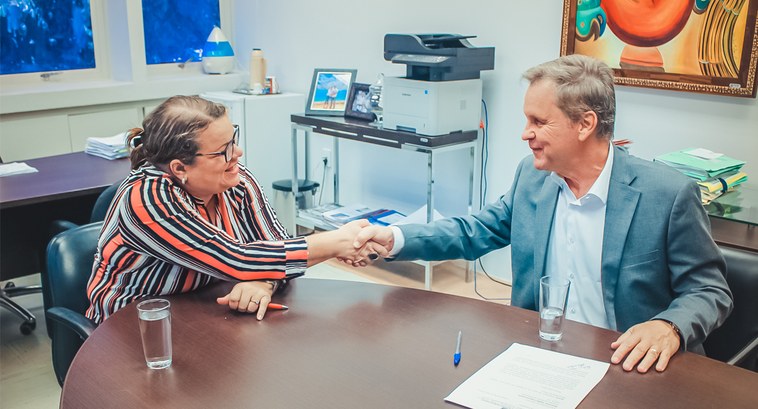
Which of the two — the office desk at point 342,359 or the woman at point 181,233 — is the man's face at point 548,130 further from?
the woman at point 181,233

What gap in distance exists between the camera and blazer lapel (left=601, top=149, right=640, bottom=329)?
175 centimetres

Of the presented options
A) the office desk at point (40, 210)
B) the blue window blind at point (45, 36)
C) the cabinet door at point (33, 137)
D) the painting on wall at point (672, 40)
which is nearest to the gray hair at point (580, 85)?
the painting on wall at point (672, 40)

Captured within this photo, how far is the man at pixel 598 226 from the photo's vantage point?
66.9 inches

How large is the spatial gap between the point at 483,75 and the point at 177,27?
2486 mm

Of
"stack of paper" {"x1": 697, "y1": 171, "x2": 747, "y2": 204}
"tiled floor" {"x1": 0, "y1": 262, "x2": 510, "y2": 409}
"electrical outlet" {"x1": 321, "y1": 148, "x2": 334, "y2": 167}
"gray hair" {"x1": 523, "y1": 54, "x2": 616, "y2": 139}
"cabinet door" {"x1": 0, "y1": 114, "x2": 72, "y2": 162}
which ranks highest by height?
"gray hair" {"x1": 523, "y1": 54, "x2": 616, "y2": 139}

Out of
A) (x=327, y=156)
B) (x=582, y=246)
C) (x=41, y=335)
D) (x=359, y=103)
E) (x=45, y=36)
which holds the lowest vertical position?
(x=41, y=335)

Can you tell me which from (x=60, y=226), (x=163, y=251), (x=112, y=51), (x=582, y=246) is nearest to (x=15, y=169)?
(x=60, y=226)

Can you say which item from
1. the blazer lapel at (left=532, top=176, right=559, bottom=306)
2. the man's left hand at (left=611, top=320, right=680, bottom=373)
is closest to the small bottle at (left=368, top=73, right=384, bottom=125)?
the blazer lapel at (left=532, top=176, right=559, bottom=306)

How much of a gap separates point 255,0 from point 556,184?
3.85m

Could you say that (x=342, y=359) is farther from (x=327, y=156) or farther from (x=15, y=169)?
(x=327, y=156)

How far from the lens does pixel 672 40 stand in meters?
3.13

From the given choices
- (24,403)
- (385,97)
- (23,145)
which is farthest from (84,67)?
(24,403)

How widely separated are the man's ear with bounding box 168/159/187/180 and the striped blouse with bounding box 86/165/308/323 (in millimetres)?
21

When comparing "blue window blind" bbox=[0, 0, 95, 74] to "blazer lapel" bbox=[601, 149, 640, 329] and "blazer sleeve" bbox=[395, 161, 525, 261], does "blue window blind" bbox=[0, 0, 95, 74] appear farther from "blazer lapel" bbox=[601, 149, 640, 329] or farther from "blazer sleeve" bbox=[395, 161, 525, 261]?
"blazer lapel" bbox=[601, 149, 640, 329]
